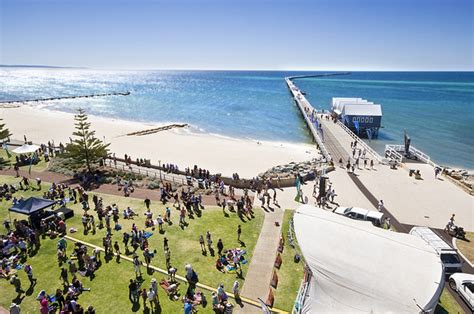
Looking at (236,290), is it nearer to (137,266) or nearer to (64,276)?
(137,266)

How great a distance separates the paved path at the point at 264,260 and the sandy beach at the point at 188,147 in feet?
35.8

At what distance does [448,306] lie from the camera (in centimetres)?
1375

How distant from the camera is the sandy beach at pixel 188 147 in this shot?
3625 centimetres

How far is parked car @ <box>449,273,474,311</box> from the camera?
13.7m

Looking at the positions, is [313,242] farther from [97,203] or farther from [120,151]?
[120,151]

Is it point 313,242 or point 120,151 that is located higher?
point 313,242

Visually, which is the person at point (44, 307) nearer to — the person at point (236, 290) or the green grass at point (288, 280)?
the person at point (236, 290)

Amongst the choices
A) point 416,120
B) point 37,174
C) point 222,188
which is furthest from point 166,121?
point 416,120

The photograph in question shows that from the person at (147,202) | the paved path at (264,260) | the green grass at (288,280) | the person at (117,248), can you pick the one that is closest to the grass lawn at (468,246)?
the green grass at (288,280)

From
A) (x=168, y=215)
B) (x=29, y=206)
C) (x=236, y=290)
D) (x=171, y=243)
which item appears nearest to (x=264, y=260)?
(x=236, y=290)

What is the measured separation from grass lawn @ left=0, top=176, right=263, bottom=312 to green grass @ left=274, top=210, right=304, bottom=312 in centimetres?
179

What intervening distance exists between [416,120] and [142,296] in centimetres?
6858

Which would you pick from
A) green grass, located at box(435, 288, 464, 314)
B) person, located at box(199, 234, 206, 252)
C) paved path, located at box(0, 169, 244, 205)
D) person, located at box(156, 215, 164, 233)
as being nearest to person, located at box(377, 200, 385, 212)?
green grass, located at box(435, 288, 464, 314)

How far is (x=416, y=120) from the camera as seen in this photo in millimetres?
67688
